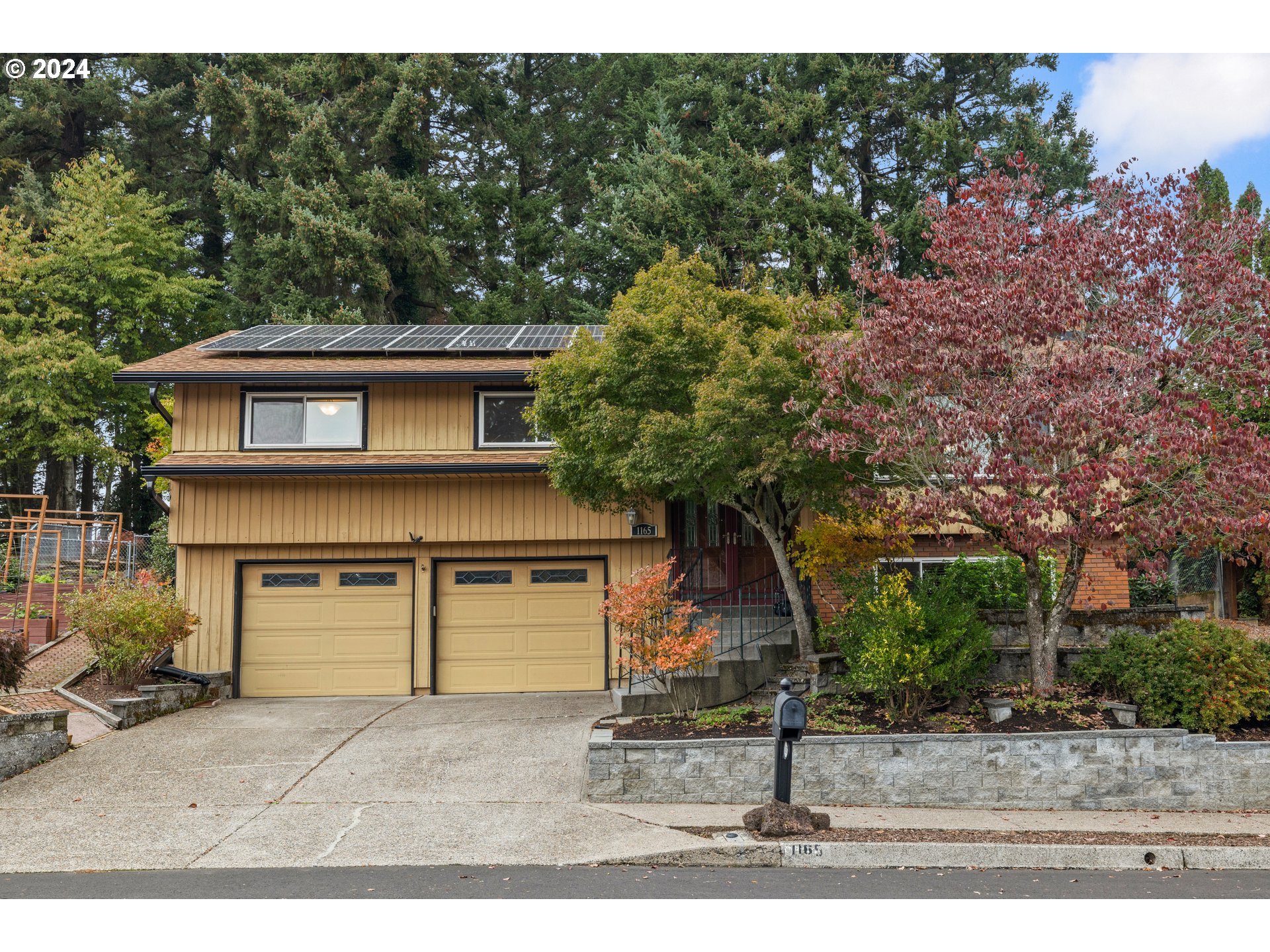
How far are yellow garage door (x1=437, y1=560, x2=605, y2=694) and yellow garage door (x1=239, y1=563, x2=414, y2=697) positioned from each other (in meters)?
0.63

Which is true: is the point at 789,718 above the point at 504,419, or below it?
below

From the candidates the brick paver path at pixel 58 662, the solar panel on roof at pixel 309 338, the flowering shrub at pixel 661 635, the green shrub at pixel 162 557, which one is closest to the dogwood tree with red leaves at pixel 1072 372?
the flowering shrub at pixel 661 635

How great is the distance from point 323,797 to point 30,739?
351 centimetres

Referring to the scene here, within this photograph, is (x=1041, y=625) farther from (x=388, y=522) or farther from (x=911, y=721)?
(x=388, y=522)

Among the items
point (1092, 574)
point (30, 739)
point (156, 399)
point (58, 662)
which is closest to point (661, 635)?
point (30, 739)

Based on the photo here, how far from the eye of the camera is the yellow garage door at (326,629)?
14664mm

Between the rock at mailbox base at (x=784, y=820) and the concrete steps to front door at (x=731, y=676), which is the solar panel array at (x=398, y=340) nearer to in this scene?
the concrete steps to front door at (x=731, y=676)

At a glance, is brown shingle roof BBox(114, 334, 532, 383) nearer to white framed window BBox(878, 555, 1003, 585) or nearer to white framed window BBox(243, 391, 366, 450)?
white framed window BBox(243, 391, 366, 450)

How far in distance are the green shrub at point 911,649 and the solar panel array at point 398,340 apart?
5.65 meters

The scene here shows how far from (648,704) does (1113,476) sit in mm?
5399

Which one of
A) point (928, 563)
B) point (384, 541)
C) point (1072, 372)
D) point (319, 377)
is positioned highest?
point (319, 377)

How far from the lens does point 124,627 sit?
12688 mm

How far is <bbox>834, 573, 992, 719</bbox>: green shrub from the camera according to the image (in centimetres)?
975

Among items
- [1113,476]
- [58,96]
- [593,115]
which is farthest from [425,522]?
[58,96]
